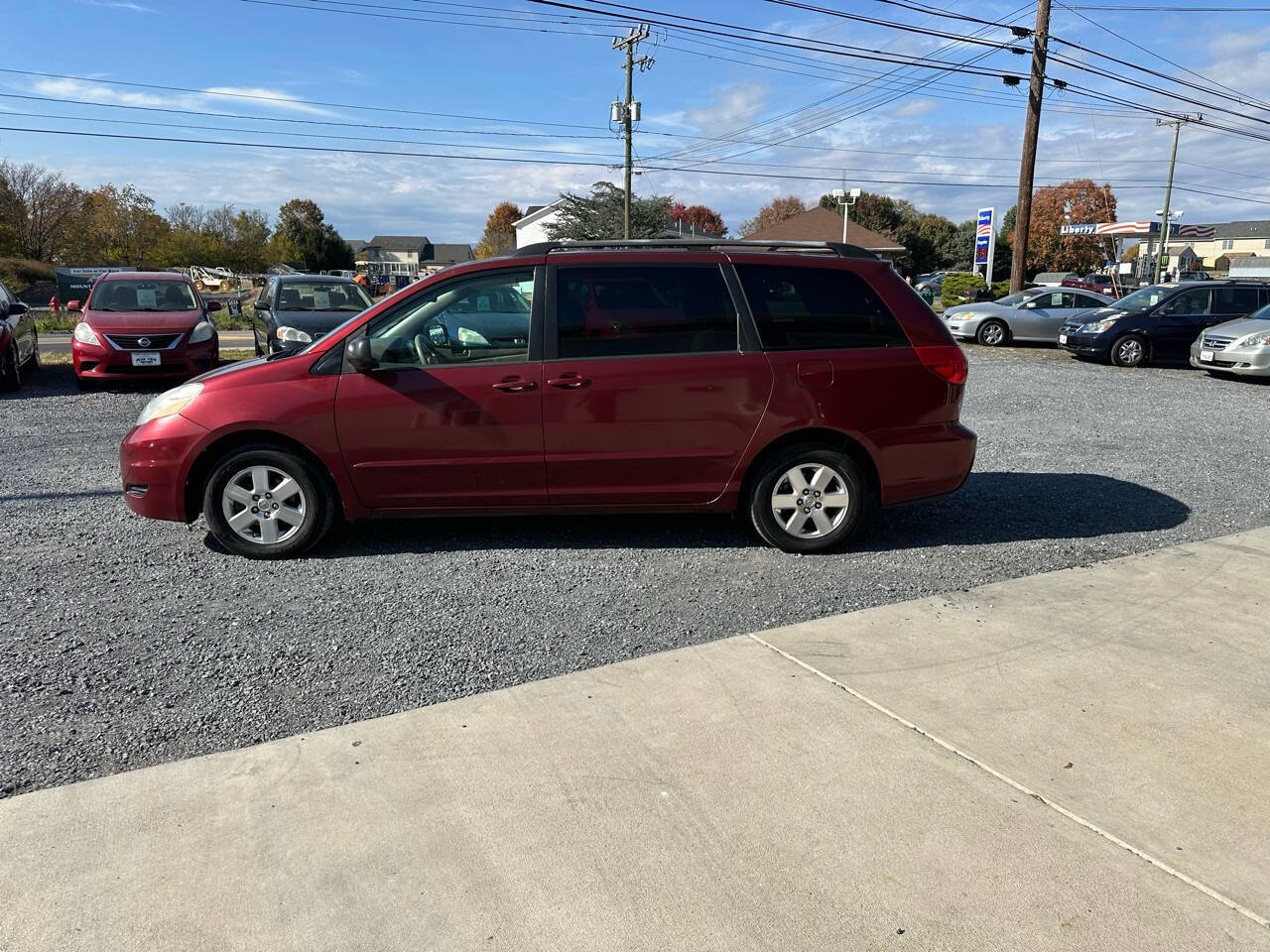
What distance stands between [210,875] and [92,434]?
8.36 metres

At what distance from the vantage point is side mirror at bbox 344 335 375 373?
530 cm

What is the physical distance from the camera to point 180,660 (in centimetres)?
417

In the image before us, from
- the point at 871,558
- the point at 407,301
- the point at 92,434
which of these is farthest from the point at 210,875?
the point at 92,434

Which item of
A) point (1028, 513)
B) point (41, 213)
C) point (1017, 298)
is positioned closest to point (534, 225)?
point (41, 213)

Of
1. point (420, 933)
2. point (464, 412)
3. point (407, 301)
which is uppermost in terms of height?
point (407, 301)

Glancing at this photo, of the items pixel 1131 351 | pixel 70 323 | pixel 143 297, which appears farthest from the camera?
pixel 70 323

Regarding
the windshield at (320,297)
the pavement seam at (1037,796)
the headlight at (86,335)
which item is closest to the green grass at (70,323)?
the windshield at (320,297)

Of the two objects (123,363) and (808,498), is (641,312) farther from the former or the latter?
(123,363)

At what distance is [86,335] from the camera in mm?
12656

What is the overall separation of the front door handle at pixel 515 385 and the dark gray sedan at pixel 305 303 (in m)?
8.84

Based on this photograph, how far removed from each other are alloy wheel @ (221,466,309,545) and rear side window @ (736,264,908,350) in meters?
2.83

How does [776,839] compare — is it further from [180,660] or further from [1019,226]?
[1019,226]

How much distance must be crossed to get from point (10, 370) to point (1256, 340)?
1853 cm

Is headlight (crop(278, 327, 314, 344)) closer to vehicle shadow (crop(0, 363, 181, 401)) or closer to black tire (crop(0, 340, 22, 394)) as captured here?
vehicle shadow (crop(0, 363, 181, 401))
